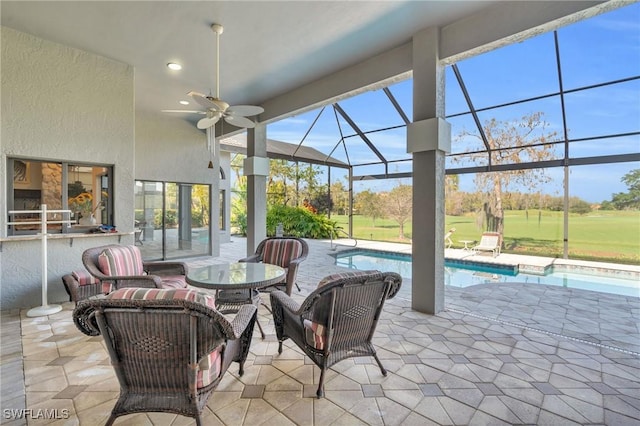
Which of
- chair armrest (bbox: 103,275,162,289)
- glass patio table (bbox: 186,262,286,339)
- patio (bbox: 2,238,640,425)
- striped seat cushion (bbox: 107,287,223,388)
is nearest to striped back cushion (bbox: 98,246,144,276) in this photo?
chair armrest (bbox: 103,275,162,289)

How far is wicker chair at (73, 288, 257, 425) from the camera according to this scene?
1628 mm

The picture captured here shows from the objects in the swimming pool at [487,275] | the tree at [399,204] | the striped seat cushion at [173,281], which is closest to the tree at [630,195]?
the swimming pool at [487,275]

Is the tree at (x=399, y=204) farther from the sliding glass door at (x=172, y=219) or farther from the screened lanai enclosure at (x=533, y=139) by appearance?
the sliding glass door at (x=172, y=219)

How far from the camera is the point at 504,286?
18.4 feet

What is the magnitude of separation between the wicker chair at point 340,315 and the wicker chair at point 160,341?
0.74 m

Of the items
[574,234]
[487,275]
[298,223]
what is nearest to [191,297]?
[487,275]

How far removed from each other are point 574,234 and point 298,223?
8.68 m

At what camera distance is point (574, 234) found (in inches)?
316

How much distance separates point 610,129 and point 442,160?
5.43 meters

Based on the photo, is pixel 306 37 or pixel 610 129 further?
pixel 610 129

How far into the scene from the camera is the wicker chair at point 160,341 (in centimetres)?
163

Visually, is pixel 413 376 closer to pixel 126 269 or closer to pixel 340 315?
pixel 340 315

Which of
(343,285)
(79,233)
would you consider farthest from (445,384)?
(79,233)

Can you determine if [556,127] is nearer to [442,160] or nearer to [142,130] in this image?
[442,160]
